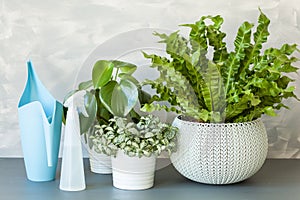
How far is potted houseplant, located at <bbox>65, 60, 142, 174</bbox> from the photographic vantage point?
1.24 m

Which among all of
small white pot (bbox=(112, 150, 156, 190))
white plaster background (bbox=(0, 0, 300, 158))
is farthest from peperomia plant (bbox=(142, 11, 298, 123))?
white plaster background (bbox=(0, 0, 300, 158))

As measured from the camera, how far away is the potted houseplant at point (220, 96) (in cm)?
123

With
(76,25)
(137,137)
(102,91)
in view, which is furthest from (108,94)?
(76,25)

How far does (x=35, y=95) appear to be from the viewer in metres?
1.36

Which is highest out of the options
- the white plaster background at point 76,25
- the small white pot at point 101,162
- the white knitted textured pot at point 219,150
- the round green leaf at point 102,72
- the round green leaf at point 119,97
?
the white plaster background at point 76,25

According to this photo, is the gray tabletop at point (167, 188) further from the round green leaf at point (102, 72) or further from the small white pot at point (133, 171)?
the round green leaf at point (102, 72)

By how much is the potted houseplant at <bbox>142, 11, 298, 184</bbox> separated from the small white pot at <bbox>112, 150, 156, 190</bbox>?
0.24ft

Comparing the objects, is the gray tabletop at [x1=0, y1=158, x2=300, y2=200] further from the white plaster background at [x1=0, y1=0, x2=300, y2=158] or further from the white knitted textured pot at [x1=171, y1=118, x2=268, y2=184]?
the white plaster background at [x1=0, y1=0, x2=300, y2=158]

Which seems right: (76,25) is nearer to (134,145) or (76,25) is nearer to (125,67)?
(125,67)

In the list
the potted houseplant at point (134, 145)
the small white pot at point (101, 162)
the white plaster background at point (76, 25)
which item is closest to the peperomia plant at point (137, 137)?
the potted houseplant at point (134, 145)

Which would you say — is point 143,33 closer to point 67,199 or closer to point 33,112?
point 33,112

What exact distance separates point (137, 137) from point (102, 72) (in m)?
0.18

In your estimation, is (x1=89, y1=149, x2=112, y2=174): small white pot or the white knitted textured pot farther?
(x1=89, y1=149, x2=112, y2=174): small white pot

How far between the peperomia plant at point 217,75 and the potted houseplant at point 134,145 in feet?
0.18
